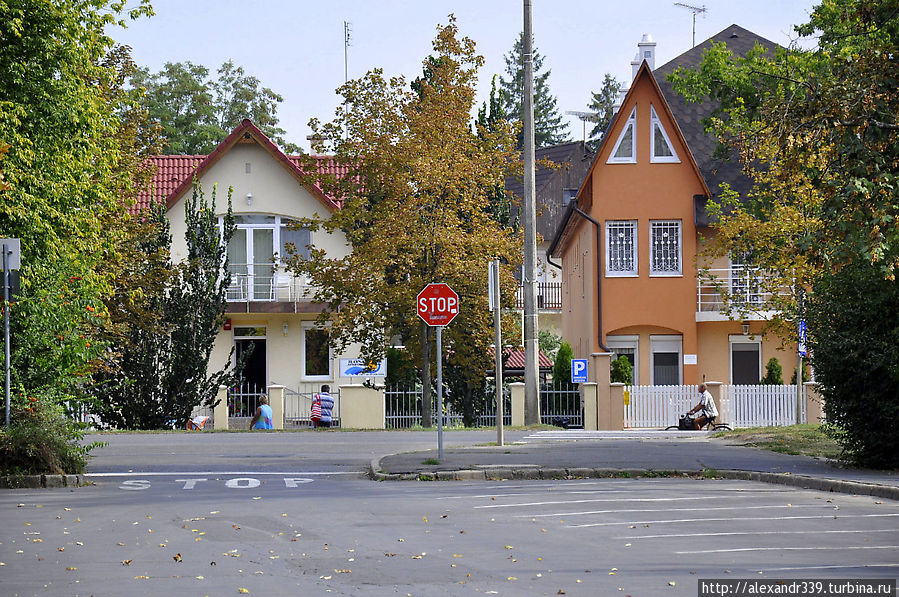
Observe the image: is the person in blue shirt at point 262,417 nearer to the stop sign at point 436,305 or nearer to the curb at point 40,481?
the stop sign at point 436,305

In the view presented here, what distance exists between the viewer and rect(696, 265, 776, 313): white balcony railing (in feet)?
114

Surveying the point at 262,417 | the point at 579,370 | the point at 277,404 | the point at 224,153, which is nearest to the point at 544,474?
the point at 262,417

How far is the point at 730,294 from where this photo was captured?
37.5 meters

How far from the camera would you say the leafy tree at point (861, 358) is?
56.1 feet

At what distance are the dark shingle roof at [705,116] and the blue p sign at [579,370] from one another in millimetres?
6701

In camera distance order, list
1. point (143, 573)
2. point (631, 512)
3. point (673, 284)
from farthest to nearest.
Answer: point (673, 284) < point (631, 512) < point (143, 573)

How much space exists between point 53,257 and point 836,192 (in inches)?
515

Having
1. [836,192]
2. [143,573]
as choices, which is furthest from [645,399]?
[143,573]

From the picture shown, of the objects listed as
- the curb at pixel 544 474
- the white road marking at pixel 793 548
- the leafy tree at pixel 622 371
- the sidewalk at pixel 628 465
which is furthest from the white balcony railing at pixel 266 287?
the white road marking at pixel 793 548

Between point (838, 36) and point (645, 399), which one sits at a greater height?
point (838, 36)

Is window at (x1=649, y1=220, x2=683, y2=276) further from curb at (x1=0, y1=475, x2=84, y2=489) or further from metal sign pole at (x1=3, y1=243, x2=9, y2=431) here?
curb at (x1=0, y1=475, x2=84, y2=489)

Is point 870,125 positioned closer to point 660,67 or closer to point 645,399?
point 645,399

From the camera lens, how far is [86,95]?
2322 centimetres

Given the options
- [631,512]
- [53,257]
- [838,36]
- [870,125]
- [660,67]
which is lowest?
[631,512]
